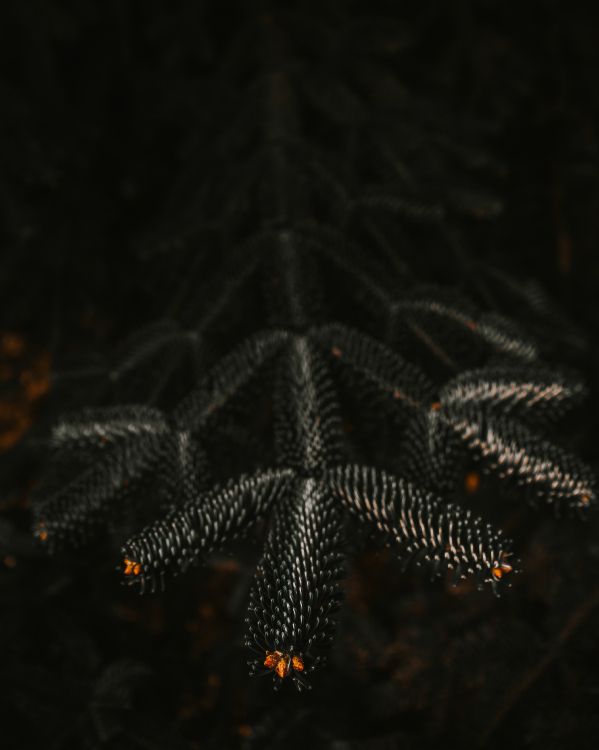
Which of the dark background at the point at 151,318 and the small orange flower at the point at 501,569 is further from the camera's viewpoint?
the dark background at the point at 151,318

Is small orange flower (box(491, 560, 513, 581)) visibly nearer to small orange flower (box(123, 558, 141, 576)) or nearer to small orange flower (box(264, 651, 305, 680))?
small orange flower (box(264, 651, 305, 680))

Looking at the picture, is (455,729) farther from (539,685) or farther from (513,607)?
(513,607)

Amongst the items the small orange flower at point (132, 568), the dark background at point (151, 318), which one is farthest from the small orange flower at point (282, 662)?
the dark background at point (151, 318)

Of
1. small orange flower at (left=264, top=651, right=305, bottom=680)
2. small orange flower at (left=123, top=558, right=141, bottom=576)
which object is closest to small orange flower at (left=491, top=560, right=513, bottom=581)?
small orange flower at (left=264, top=651, right=305, bottom=680)

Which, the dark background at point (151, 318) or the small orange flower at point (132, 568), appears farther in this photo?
the dark background at point (151, 318)

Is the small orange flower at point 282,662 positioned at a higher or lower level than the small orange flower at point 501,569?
lower

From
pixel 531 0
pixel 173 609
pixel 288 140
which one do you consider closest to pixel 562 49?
pixel 531 0

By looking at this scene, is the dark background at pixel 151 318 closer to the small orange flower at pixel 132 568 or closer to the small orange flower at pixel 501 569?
the small orange flower at pixel 132 568

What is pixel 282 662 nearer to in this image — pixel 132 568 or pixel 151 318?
pixel 132 568
